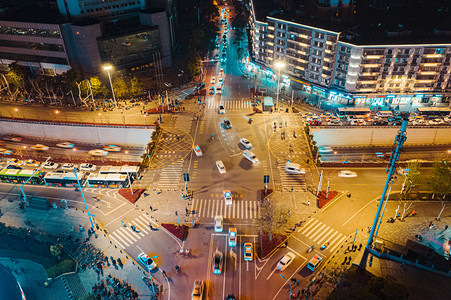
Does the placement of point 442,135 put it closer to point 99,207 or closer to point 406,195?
point 406,195

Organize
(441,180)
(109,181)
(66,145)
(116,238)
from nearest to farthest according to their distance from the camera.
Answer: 1. (116,238)
2. (441,180)
3. (109,181)
4. (66,145)

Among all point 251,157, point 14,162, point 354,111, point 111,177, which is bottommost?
point 14,162

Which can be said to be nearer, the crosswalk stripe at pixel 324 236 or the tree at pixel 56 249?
the tree at pixel 56 249

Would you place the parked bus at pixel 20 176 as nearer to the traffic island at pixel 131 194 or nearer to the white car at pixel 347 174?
the traffic island at pixel 131 194

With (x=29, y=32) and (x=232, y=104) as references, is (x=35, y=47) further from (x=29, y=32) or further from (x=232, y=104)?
(x=232, y=104)

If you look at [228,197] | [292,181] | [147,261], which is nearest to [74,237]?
[147,261]

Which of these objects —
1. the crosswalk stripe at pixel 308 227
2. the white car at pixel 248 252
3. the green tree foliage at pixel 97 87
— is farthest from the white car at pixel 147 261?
the green tree foliage at pixel 97 87

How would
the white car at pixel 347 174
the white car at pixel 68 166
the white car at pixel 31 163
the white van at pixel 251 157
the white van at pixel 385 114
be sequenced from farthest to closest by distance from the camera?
1. the white van at pixel 385 114
2. the white car at pixel 31 163
3. the white car at pixel 68 166
4. the white van at pixel 251 157
5. the white car at pixel 347 174

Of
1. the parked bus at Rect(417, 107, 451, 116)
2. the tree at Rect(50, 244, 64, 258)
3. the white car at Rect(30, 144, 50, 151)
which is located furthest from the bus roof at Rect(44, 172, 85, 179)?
the parked bus at Rect(417, 107, 451, 116)
